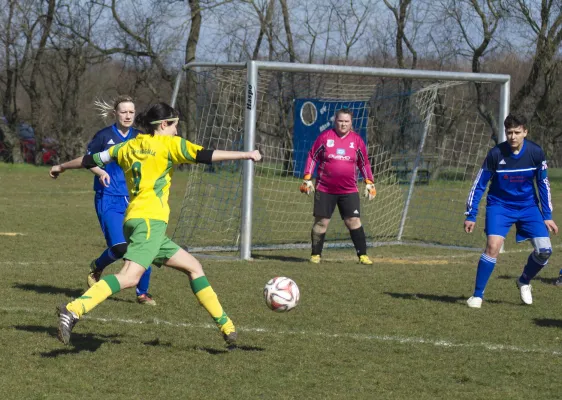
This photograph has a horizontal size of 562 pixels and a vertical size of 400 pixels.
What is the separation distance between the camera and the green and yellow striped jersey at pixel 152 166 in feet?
19.2

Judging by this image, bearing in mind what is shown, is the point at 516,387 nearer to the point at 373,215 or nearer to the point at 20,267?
the point at 20,267

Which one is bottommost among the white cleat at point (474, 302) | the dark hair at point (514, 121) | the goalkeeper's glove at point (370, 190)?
the white cleat at point (474, 302)

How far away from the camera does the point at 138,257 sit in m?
5.80

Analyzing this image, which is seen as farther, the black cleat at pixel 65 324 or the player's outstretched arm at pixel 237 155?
the player's outstretched arm at pixel 237 155

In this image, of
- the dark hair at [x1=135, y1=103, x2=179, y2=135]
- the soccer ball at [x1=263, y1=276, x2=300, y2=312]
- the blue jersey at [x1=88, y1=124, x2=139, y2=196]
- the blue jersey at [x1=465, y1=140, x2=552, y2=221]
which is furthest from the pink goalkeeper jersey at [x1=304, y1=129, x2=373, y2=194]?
the dark hair at [x1=135, y1=103, x2=179, y2=135]

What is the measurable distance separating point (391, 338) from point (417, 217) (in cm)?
871

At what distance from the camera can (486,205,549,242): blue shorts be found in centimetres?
789

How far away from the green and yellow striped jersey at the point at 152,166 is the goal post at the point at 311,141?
15.9ft

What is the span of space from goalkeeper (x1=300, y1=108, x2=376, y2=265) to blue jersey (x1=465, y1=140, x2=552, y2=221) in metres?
3.02

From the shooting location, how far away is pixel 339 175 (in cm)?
1098

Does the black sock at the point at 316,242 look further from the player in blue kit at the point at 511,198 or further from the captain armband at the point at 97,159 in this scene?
the captain armband at the point at 97,159

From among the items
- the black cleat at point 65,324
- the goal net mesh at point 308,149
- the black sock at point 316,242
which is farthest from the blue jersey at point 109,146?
the goal net mesh at point 308,149

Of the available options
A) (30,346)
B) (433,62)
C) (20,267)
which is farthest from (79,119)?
(30,346)

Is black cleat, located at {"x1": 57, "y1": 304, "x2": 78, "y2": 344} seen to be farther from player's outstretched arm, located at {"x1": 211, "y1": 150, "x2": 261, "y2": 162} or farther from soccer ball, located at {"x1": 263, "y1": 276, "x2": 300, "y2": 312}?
soccer ball, located at {"x1": 263, "y1": 276, "x2": 300, "y2": 312}
